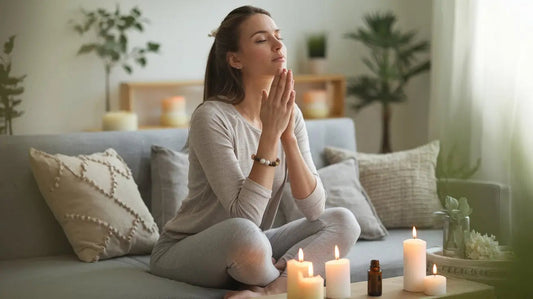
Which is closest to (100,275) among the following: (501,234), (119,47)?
(501,234)

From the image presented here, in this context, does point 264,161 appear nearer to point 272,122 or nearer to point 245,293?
point 272,122

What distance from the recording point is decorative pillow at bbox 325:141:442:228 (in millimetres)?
2889

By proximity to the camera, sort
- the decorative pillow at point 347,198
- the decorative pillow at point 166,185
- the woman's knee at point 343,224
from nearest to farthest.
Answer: the woman's knee at point 343,224 < the decorative pillow at point 166,185 < the decorative pillow at point 347,198

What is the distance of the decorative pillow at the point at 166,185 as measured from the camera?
2592 millimetres

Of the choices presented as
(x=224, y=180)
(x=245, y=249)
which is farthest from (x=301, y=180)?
(x=245, y=249)

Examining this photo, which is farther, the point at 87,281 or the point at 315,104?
the point at 315,104

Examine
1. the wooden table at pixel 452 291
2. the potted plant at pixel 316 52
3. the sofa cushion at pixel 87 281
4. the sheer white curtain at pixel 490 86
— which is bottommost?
the sofa cushion at pixel 87 281

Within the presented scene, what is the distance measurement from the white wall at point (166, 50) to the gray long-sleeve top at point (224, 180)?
7.60 feet

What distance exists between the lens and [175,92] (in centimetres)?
457

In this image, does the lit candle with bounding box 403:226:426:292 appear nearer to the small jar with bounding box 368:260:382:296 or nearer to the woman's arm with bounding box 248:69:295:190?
the small jar with bounding box 368:260:382:296

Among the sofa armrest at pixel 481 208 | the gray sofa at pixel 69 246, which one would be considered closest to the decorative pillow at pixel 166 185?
the gray sofa at pixel 69 246

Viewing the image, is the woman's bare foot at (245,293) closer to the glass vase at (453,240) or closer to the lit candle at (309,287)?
the lit candle at (309,287)

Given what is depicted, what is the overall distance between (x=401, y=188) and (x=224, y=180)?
106 cm

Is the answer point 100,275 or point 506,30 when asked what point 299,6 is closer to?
Answer: point 100,275
